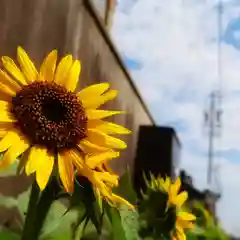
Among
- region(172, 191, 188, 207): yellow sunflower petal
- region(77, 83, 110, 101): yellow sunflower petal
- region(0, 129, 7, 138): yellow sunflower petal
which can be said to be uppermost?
region(77, 83, 110, 101): yellow sunflower petal

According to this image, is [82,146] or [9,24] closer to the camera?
[82,146]

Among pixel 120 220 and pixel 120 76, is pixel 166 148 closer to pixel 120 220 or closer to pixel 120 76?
pixel 120 76

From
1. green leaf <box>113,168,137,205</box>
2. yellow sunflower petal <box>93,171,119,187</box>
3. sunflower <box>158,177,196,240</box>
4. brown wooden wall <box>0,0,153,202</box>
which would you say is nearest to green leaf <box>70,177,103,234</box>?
yellow sunflower petal <box>93,171,119,187</box>

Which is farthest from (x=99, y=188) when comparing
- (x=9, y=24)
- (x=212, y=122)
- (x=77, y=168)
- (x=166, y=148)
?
(x=212, y=122)

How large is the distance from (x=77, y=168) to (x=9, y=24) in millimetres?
503

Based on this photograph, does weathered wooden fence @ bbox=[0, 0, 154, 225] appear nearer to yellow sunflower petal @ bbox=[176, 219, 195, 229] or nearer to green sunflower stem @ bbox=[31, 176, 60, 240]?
yellow sunflower petal @ bbox=[176, 219, 195, 229]

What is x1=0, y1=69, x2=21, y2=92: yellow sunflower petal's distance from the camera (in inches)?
20.0

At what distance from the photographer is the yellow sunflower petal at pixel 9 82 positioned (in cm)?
51

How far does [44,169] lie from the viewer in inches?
18.4

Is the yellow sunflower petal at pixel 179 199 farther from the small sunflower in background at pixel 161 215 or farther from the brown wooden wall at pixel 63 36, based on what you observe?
the brown wooden wall at pixel 63 36

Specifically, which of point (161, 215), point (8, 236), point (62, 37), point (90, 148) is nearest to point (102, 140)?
point (90, 148)

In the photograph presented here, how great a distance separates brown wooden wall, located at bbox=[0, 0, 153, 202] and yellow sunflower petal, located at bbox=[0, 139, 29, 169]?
451 millimetres

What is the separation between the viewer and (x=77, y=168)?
48 cm

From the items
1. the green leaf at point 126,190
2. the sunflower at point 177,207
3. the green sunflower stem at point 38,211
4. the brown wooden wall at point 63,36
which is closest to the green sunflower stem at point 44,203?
the green sunflower stem at point 38,211
